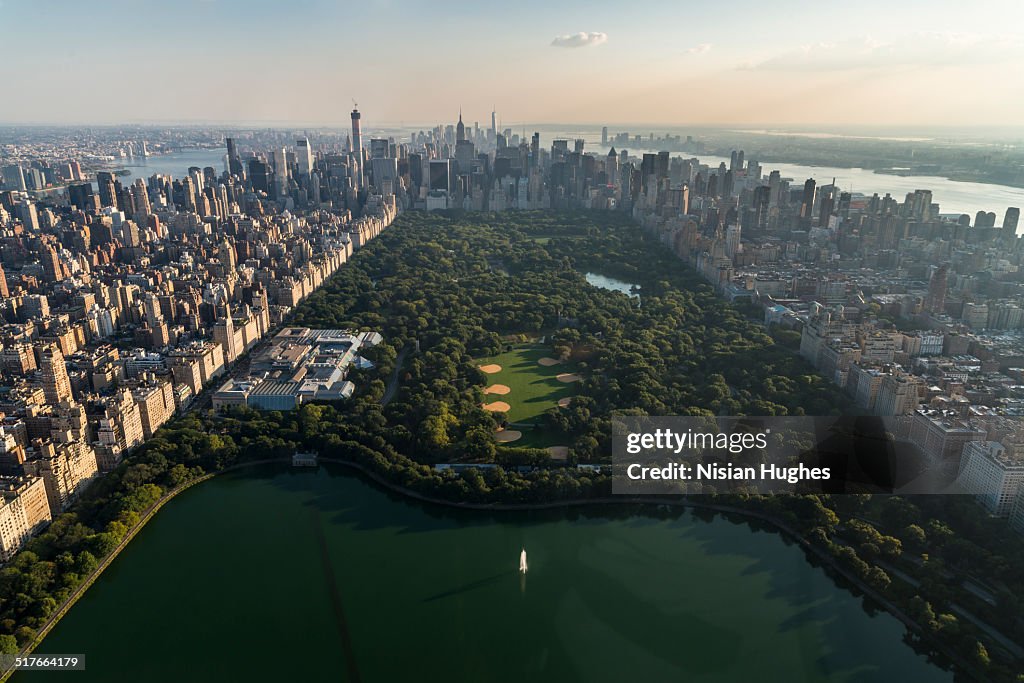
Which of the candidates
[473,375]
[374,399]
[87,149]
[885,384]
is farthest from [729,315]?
[87,149]

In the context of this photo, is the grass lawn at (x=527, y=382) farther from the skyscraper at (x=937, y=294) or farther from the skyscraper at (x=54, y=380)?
the skyscraper at (x=937, y=294)

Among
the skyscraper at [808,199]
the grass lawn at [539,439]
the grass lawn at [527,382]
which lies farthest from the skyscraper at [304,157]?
the grass lawn at [539,439]

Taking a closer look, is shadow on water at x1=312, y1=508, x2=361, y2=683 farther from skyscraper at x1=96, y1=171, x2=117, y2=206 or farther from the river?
skyscraper at x1=96, y1=171, x2=117, y2=206

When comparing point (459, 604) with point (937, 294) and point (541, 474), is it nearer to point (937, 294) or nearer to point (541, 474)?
point (541, 474)

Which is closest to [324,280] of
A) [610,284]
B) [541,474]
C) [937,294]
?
[610,284]

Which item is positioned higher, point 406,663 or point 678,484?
point 678,484

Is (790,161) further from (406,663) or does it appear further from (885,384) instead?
(406,663)

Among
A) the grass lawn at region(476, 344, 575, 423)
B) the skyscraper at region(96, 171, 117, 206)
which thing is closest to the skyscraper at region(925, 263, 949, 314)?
the grass lawn at region(476, 344, 575, 423)
